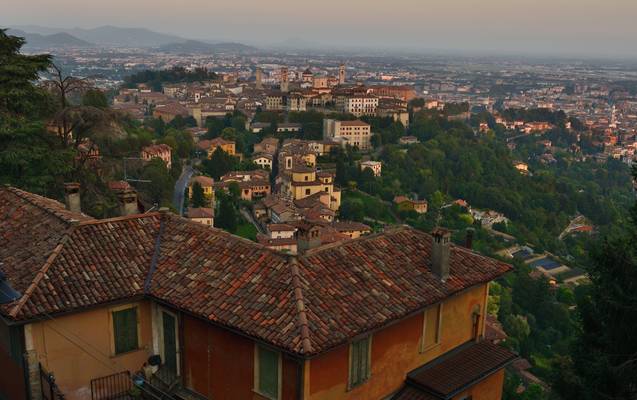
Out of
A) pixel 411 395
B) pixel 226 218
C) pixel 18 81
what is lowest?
pixel 226 218

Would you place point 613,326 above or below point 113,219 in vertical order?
below

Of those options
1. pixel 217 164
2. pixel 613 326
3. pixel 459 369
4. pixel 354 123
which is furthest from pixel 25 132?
pixel 354 123

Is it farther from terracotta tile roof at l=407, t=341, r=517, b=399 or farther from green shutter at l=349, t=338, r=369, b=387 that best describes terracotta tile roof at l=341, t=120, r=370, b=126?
green shutter at l=349, t=338, r=369, b=387

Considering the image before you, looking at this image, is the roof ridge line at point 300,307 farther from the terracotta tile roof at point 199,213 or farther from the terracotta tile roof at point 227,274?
the terracotta tile roof at point 199,213

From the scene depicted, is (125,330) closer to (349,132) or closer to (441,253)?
(441,253)

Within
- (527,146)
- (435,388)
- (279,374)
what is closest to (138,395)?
(279,374)

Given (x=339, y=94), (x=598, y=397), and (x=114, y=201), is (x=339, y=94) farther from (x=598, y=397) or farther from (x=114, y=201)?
(x=598, y=397)

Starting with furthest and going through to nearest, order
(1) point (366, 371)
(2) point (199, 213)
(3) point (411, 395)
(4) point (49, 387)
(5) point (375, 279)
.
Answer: (2) point (199, 213) → (3) point (411, 395) → (5) point (375, 279) → (1) point (366, 371) → (4) point (49, 387)

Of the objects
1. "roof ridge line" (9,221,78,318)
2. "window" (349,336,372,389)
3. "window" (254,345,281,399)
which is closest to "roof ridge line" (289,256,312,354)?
"window" (254,345,281,399)

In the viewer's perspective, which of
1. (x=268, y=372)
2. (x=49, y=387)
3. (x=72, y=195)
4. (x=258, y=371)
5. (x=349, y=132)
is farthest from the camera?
(x=349, y=132)
